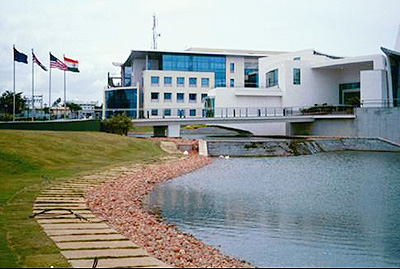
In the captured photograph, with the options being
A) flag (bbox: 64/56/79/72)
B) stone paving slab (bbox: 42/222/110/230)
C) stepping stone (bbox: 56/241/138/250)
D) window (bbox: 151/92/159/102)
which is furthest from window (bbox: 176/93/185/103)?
stepping stone (bbox: 56/241/138/250)

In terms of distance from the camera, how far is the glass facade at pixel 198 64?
253 ft

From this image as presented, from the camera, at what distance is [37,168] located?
2044cm

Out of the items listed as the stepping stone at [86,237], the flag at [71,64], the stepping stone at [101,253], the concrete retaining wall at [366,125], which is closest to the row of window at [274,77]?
the concrete retaining wall at [366,125]

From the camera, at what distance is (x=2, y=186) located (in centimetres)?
1513

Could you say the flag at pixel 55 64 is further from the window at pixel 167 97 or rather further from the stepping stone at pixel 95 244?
the window at pixel 167 97

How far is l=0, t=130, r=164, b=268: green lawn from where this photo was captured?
7914 mm

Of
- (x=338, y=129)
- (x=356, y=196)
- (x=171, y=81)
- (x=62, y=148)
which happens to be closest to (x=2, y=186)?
(x=62, y=148)

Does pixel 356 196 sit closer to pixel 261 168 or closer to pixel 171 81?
pixel 261 168

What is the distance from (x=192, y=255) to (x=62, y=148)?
18.7 m

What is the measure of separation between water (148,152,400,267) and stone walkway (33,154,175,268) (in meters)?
2.29

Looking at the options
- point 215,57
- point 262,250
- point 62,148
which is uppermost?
point 215,57

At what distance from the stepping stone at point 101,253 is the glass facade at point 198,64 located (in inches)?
2728

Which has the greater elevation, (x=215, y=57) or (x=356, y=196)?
(x=215, y=57)

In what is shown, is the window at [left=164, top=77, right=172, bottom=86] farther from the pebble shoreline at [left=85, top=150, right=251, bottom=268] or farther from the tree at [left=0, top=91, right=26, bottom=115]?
the pebble shoreline at [left=85, top=150, right=251, bottom=268]
